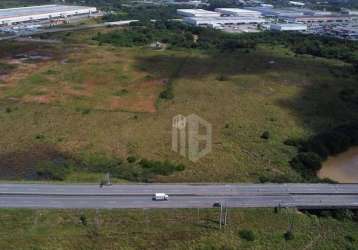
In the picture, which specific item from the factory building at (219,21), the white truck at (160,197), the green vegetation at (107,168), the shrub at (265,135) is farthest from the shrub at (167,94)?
the factory building at (219,21)

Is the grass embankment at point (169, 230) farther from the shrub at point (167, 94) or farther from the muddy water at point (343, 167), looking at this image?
the shrub at point (167, 94)

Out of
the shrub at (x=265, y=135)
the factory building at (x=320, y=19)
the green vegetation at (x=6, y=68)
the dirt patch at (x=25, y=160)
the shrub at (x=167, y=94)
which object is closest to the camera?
the dirt patch at (x=25, y=160)

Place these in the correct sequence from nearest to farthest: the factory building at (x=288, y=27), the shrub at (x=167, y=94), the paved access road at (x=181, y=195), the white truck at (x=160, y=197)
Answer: the paved access road at (x=181, y=195), the white truck at (x=160, y=197), the shrub at (x=167, y=94), the factory building at (x=288, y=27)

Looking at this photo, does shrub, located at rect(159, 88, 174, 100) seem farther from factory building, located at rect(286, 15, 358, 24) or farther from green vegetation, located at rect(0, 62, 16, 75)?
factory building, located at rect(286, 15, 358, 24)

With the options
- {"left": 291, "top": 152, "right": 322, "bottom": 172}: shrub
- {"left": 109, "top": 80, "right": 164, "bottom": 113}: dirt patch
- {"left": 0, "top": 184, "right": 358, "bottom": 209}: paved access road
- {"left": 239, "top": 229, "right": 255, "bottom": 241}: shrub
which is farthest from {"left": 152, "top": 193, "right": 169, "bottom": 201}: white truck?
{"left": 109, "top": 80, "right": 164, "bottom": 113}: dirt patch

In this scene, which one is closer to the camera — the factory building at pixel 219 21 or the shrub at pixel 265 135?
the shrub at pixel 265 135

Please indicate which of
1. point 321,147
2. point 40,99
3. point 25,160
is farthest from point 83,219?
point 40,99

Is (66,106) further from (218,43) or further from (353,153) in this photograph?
(218,43)

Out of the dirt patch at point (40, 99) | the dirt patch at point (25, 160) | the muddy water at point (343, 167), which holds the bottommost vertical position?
the muddy water at point (343, 167)
